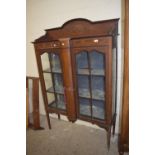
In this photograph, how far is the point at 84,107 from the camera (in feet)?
4.85

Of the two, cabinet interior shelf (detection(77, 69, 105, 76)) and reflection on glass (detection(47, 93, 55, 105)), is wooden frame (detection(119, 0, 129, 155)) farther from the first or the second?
reflection on glass (detection(47, 93, 55, 105))

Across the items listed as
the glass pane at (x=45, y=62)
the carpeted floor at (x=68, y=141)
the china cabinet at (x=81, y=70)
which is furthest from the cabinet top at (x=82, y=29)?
the carpeted floor at (x=68, y=141)

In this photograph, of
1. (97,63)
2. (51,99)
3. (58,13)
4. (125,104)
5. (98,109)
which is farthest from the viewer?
(51,99)

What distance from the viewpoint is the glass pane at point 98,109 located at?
1.38 metres

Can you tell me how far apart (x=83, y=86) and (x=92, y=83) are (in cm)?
10

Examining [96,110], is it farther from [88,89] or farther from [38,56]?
[38,56]

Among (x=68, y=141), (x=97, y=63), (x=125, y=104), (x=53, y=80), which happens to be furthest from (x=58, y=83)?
(x=125, y=104)

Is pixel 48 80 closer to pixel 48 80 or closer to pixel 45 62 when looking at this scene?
pixel 48 80

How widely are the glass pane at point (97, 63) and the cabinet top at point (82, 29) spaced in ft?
0.61

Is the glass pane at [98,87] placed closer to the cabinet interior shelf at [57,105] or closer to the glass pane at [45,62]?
the cabinet interior shelf at [57,105]

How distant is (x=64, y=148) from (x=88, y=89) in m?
0.60

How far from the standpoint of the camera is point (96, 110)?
142 centimetres
